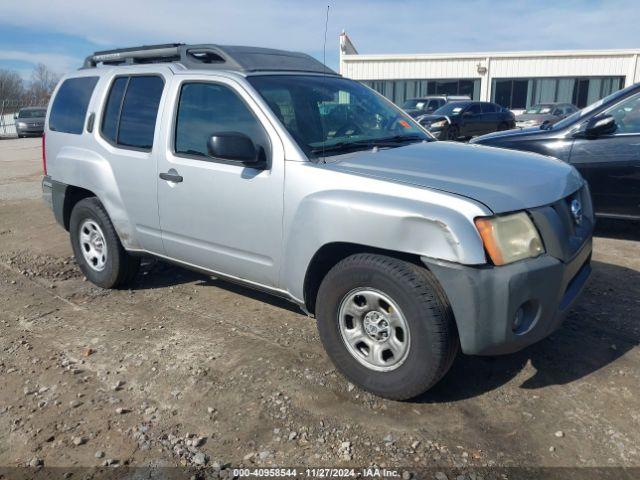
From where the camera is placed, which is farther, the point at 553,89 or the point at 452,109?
the point at 553,89

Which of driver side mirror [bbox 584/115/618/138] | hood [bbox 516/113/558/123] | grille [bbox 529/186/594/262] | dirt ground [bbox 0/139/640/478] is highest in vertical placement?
hood [bbox 516/113/558/123]

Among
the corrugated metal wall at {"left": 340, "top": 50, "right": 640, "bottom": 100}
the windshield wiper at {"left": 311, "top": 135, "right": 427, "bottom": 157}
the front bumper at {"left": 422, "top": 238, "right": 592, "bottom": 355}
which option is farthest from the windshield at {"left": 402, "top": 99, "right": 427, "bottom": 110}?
the front bumper at {"left": 422, "top": 238, "right": 592, "bottom": 355}

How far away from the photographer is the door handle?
12.8 ft

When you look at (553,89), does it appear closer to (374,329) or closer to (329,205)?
(329,205)

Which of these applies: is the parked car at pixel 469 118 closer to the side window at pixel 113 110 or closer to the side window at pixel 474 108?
the side window at pixel 474 108

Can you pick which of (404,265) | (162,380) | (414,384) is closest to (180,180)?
(162,380)

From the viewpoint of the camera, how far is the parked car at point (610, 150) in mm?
5633

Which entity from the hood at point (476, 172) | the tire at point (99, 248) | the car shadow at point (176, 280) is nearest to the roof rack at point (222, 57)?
the hood at point (476, 172)

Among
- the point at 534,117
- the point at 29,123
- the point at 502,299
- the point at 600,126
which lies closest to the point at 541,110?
the point at 534,117

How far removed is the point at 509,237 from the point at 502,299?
311 millimetres

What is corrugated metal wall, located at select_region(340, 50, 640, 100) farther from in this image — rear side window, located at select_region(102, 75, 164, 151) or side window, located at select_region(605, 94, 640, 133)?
rear side window, located at select_region(102, 75, 164, 151)

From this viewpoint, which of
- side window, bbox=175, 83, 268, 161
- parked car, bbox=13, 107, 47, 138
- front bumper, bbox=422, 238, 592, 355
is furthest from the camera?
parked car, bbox=13, 107, 47, 138

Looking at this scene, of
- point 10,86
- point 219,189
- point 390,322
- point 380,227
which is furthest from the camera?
point 10,86

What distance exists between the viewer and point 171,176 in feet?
12.9
